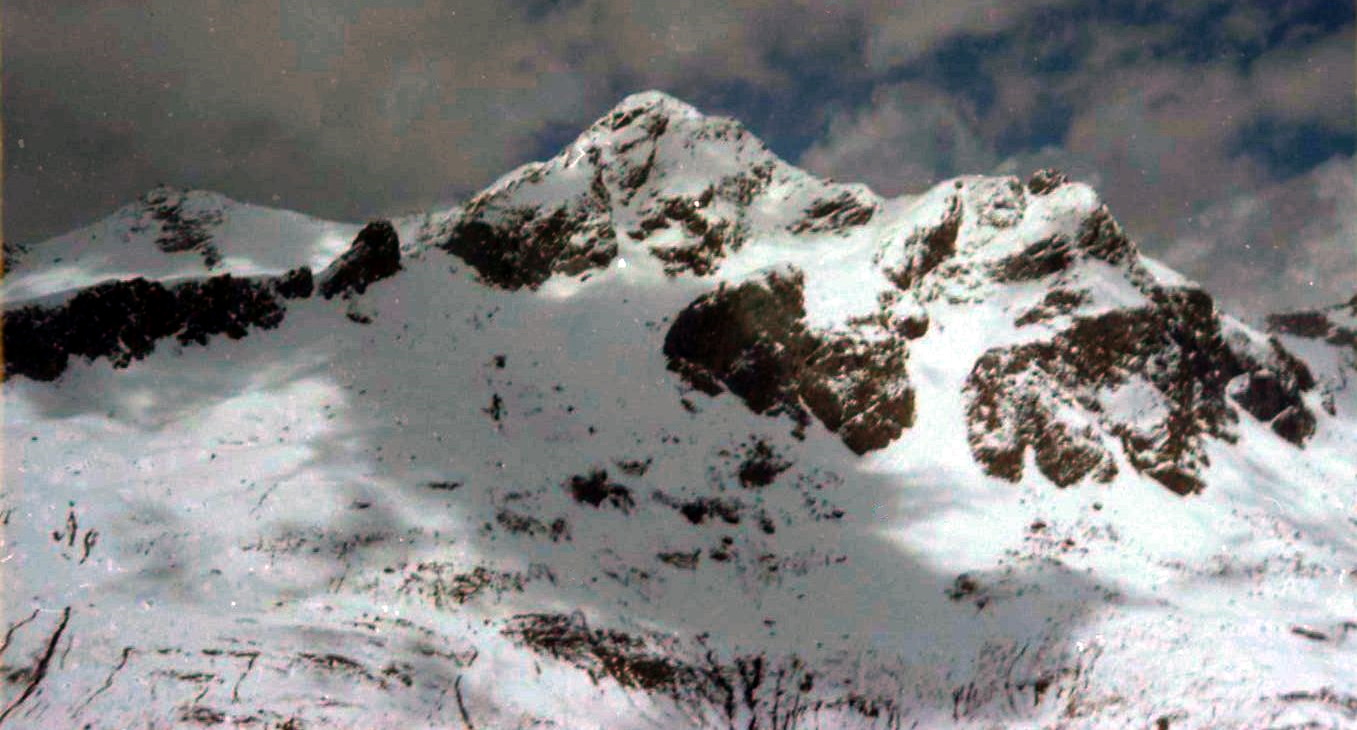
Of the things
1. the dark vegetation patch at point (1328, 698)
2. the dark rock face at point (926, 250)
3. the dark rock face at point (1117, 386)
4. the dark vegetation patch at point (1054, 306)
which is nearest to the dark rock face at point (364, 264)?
the dark rock face at point (926, 250)

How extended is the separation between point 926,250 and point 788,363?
48.2ft

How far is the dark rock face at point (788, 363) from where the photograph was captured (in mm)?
39781

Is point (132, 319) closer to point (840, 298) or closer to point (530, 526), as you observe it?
point (530, 526)

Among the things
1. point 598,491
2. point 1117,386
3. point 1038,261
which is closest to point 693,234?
point 1038,261

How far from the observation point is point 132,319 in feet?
117

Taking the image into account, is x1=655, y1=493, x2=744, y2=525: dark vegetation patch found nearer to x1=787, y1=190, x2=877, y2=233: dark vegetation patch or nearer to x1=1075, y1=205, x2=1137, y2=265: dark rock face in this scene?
x1=787, y1=190, x2=877, y2=233: dark vegetation patch

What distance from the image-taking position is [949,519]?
34.8 m

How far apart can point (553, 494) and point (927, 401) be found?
67.8ft

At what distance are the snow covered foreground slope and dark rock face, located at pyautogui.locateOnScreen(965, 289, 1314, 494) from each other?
0.25 metres

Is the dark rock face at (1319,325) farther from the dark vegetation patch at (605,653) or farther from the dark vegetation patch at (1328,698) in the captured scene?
the dark vegetation patch at (605,653)

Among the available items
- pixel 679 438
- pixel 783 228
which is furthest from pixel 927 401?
pixel 783 228

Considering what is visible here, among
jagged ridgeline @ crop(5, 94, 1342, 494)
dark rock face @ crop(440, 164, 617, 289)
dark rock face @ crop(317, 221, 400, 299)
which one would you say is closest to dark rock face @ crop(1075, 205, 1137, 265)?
jagged ridgeline @ crop(5, 94, 1342, 494)

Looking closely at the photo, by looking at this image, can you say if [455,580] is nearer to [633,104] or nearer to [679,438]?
[679,438]

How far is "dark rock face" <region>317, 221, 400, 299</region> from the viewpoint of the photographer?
4194 centimetres
